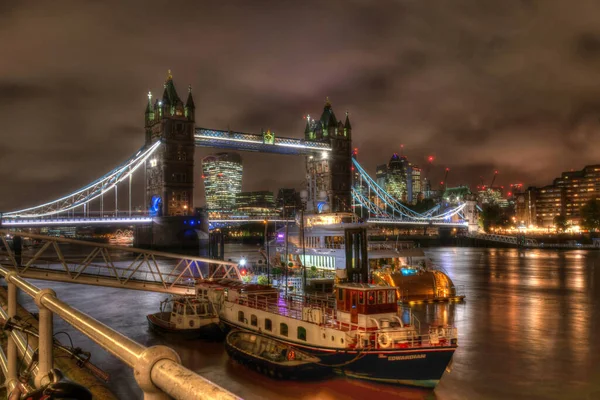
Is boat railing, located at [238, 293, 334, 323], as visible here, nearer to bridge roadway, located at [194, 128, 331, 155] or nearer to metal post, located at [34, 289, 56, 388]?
metal post, located at [34, 289, 56, 388]

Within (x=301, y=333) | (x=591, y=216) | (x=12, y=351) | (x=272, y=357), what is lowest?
(x=272, y=357)

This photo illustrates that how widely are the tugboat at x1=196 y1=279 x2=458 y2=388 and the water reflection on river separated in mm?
641

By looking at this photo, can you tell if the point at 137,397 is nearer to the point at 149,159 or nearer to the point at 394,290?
the point at 394,290

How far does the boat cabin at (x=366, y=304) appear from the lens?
18.8 m

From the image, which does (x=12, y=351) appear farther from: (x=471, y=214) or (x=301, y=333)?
(x=471, y=214)

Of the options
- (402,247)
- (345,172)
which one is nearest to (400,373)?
(402,247)

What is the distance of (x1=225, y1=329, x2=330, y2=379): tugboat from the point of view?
60.6 ft

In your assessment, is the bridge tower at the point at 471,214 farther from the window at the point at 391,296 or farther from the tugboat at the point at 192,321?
the window at the point at 391,296

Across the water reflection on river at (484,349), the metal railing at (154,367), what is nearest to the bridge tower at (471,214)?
the water reflection on river at (484,349)

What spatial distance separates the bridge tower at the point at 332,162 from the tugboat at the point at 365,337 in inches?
3438

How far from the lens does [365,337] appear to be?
58.8 ft

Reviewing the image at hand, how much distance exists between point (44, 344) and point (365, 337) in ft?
51.0

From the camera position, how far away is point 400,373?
57.1 ft

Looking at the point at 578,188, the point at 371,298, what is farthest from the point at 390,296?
the point at 578,188
